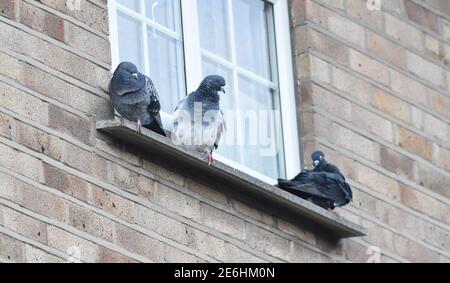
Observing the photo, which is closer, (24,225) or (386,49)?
(24,225)

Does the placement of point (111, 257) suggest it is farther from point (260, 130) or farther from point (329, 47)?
point (329, 47)

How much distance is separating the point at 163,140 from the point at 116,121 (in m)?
0.29

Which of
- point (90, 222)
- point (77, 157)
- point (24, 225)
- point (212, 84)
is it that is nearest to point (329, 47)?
point (212, 84)

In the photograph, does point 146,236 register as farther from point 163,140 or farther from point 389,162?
point 389,162

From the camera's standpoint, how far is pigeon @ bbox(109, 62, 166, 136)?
37.5 ft

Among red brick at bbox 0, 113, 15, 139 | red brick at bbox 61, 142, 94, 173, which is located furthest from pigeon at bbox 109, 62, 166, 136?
red brick at bbox 0, 113, 15, 139

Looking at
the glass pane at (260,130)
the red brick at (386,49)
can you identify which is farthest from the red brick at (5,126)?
the red brick at (386,49)

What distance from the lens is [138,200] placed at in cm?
1148

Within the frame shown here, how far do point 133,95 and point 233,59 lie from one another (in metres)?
1.43

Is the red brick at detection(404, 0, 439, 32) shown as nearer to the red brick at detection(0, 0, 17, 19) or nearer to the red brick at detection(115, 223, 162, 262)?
the red brick at detection(115, 223, 162, 262)

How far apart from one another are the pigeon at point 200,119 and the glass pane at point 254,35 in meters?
0.95

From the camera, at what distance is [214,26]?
12680 mm
